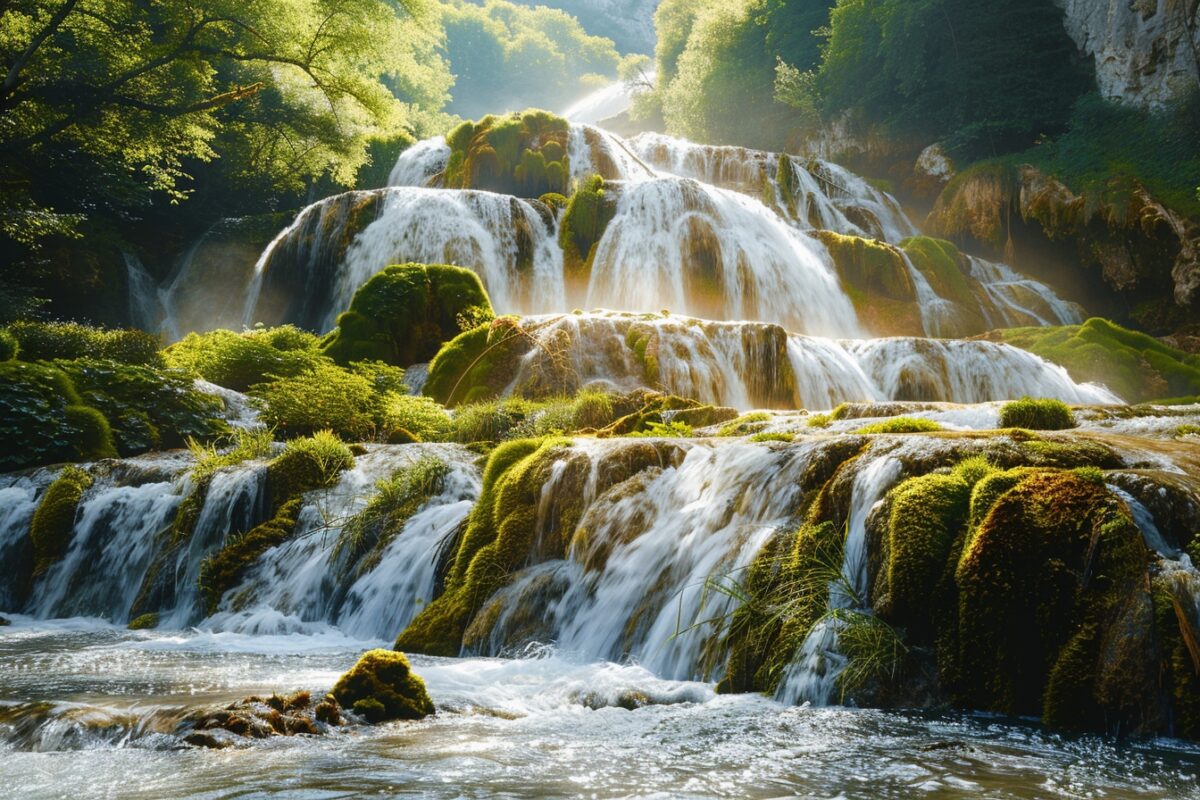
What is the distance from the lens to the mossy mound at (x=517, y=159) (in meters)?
29.8

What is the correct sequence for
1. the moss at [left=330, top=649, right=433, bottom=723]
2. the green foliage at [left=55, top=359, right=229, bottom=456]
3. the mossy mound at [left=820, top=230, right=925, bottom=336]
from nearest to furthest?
the moss at [left=330, top=649, right=433, bottom=723] → the green foliage at [left=55, top=359, right=229, bottom=456] → the mossy mound at [left=820, top=230, right=925, bottom=336]

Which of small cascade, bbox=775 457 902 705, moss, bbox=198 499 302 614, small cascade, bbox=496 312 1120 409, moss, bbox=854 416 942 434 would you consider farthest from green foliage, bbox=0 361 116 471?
small cascade, bbox=775 457 902 705

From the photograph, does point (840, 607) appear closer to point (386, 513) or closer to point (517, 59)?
point (386, 513)

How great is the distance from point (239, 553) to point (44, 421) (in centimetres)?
575

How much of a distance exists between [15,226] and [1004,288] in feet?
87.7

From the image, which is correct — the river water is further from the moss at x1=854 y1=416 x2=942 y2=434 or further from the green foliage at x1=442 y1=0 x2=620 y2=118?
the green foliage at x1=442 y1=0 x2=620 y2=118

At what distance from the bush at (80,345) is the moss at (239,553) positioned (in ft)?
27.0

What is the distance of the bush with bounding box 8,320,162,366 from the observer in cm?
1644

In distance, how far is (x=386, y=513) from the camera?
9234 mm

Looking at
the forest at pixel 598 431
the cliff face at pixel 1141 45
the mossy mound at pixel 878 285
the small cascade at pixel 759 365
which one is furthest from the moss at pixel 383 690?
the cliff face at pixel 1141 45

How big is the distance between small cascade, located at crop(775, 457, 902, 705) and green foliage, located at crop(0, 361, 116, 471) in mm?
11701

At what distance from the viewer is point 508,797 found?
3367mm

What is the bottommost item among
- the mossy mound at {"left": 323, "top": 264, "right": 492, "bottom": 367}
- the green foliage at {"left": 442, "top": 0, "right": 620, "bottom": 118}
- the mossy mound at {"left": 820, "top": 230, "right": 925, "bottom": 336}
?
the mossy mound at {"left": 323, "top": 264, "right": 492, "bottom": 367}

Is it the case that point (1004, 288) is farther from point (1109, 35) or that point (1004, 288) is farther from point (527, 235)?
point (527, 235)
